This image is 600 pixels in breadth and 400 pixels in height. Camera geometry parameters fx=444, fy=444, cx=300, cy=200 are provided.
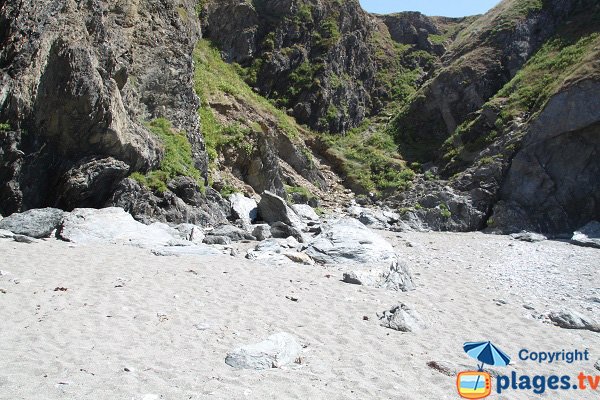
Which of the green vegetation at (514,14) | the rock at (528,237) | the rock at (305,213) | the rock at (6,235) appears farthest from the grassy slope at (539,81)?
the rock at (6,235)

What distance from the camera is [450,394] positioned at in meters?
4.86

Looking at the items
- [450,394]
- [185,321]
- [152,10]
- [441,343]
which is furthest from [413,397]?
[152,10]

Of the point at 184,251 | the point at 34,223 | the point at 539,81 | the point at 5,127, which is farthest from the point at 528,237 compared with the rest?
the point at 5,127

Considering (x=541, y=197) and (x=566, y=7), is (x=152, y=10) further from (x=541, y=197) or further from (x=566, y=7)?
(x=566, y=7)

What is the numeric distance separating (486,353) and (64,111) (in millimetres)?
12891

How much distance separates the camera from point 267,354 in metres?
5.13

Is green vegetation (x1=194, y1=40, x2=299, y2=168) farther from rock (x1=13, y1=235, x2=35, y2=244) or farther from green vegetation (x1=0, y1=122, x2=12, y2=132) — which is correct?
rock (x1=13, y1=235, x2=35, y2=244)

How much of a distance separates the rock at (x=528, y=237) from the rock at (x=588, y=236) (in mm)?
1301

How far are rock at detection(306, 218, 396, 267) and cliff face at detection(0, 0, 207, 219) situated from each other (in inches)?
276

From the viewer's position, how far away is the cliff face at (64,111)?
40.6ft

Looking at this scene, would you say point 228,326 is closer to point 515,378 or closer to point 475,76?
point 515,378

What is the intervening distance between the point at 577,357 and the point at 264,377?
A: 16.7 feet

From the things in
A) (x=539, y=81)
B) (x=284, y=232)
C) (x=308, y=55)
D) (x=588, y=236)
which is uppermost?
(x=308, y=55)

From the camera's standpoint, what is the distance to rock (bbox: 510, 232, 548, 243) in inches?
795
